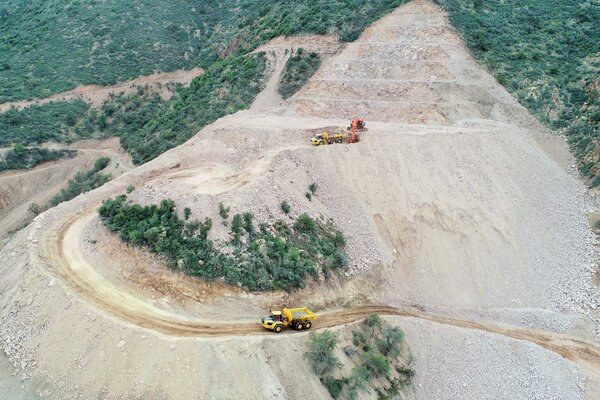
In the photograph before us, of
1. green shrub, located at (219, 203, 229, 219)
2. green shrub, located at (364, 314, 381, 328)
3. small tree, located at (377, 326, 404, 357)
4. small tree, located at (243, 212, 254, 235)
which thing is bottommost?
small tree, located at (377, 326, 404, 357)

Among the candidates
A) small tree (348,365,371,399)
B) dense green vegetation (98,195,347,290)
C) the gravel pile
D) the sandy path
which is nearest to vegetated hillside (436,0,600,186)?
the gravel pile

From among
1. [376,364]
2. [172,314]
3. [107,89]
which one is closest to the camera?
[172,314]

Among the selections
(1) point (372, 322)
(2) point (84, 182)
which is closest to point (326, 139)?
(1) point (372, 322)

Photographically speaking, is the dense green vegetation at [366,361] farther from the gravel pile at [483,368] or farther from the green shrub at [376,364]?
the gravel pile at [483,368]

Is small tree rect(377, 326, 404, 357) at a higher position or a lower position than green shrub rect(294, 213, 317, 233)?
lower

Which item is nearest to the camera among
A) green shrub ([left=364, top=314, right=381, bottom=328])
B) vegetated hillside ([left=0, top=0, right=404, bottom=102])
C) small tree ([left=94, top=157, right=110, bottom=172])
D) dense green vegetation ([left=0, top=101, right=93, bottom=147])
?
→ green shrub ([left=364, top=314, right=381, bottom=328])

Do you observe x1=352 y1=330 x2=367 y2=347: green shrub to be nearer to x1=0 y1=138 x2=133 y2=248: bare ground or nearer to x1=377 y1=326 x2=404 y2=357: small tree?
x1=377 y1=326 x2=404 y2=357: small tree

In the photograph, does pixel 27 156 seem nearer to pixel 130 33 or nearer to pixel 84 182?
pixel 84 182
